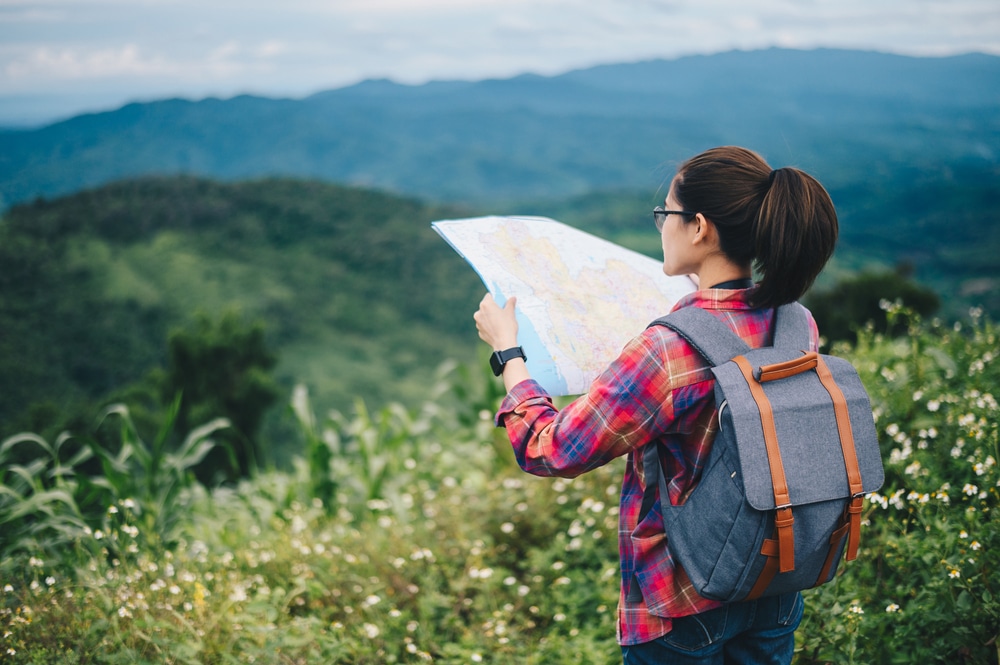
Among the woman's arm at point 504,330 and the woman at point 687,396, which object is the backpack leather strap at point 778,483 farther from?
the woman's arm at point 504,330

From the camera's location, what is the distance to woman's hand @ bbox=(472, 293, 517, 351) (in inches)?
61.4

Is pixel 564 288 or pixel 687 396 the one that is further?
pixel 564 288

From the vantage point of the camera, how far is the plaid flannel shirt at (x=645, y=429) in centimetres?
129

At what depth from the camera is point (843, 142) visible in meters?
118

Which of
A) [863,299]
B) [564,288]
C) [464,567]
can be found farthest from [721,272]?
[863,299]

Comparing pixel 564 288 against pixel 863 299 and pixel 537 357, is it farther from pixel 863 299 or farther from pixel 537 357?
pixel 863 299

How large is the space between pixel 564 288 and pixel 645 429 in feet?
1.94

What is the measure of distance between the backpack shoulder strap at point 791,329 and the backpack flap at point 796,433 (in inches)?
1.4

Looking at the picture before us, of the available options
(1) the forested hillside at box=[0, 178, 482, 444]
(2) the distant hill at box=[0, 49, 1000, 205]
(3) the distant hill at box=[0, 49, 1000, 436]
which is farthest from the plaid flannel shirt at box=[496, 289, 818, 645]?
(2) the distant hill at box=[0, 49, 1000, 205]

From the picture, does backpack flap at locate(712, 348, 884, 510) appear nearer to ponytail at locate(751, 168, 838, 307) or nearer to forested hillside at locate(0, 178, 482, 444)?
ponytail at locate(751, 168, 838, 307)

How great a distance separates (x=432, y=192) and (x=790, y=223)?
13971 centimetres

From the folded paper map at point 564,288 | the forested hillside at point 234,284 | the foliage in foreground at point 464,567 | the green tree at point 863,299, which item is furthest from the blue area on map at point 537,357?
the forested hillside at point 234,284

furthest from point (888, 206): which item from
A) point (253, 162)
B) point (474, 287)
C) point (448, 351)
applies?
point (253, 162)

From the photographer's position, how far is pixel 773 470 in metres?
1.21
